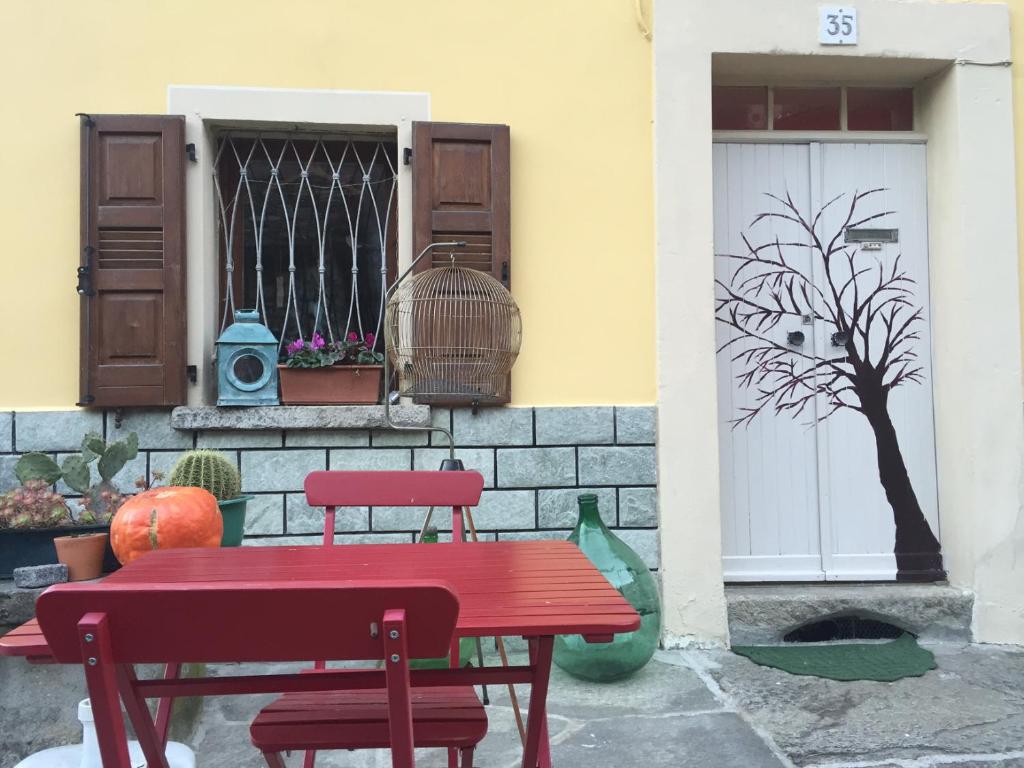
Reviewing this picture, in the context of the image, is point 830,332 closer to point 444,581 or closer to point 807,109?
point 807,109

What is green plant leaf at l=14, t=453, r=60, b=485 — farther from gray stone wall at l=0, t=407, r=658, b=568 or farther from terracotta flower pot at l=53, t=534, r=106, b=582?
gray stone wall at l=0, t=407, r=658, b=568

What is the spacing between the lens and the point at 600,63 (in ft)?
13.7

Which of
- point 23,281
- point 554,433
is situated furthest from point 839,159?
point 23,281

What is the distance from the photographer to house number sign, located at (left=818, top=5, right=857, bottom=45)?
421cm

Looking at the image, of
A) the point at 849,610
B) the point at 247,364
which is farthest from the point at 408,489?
the point at 849,610

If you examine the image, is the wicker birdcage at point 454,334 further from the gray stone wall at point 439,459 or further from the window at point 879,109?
the window at point 879,109

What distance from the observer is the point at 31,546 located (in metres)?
2.94

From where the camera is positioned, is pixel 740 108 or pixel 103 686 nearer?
pixel 103 686

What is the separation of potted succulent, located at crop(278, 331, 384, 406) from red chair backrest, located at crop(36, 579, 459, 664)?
291 centimetres

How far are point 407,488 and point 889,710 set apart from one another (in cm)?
206

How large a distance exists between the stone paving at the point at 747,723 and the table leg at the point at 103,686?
1755 millimetres

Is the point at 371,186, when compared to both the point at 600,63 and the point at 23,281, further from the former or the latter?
the point at 23,281

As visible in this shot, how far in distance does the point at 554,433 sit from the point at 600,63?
1.82 meters

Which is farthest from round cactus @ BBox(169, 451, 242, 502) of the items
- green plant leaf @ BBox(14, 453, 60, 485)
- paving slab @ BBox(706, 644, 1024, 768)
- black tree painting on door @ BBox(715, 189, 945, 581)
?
black tree painting on door @ BBox(715, 189, 945, 581)
